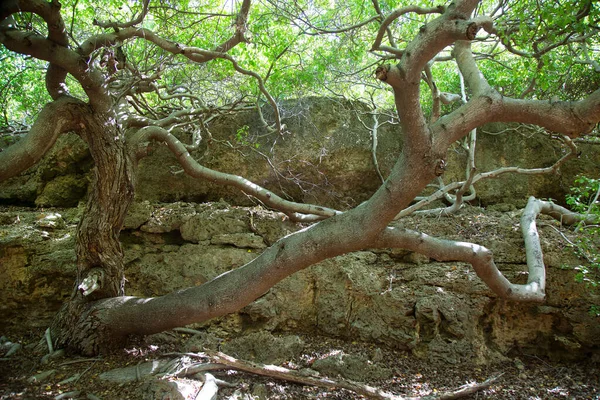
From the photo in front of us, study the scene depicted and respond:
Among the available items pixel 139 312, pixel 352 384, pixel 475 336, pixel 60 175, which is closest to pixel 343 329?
pixel 352 384

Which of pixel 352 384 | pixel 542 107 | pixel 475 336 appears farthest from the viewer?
pixel 475 336

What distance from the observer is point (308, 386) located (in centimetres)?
379

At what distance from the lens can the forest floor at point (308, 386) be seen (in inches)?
130

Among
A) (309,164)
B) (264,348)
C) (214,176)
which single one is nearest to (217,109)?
(214,176)

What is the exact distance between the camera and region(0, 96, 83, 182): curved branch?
350cm

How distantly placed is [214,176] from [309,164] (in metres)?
1.93

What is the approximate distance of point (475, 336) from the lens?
4484 mm

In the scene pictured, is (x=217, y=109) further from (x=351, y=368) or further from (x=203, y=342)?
(x=351, y=368)

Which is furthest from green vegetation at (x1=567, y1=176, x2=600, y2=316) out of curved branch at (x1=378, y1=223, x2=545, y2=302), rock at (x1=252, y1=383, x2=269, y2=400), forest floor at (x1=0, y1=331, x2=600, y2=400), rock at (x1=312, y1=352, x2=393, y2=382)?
rock at (x1=252, y1=383, x2=269, y2=400)

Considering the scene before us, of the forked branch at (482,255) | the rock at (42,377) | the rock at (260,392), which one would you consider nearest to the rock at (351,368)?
the rock at (260,392)

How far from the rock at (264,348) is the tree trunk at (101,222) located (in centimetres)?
136

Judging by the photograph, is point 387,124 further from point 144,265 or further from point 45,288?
point 45,288

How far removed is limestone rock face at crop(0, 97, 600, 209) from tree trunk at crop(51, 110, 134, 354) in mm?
2130

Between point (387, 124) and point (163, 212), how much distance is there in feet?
12.4
